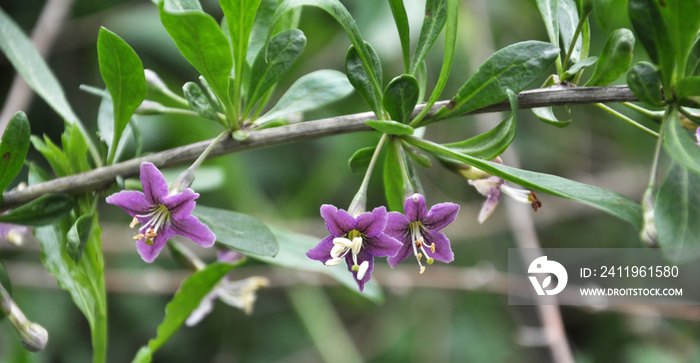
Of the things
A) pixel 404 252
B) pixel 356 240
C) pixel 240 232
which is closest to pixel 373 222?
pixel 356 240

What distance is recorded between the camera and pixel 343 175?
288cm

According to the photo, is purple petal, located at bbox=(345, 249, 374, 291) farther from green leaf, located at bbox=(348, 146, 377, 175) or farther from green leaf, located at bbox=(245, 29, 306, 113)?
green leaf, located at bbox=(245, 29, 306, 113)

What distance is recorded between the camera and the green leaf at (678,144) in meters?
0.83

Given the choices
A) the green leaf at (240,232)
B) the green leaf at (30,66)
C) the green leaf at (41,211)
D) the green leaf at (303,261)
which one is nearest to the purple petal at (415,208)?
the green leaf at (240,232)

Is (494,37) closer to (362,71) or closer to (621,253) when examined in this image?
(621,253)

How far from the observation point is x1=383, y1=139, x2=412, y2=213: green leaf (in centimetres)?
99

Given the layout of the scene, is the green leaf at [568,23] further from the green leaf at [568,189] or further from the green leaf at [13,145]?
the green leaf at [13,145]

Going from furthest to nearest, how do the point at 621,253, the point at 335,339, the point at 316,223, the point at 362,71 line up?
the point at 316,223 < the point at 621,253 < the point at 335,339 < the point at 362,71

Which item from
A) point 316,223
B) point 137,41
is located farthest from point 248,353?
point 137,41

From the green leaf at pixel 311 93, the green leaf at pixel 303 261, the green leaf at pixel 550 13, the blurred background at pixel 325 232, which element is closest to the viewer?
the green leaf at pixel 550 13

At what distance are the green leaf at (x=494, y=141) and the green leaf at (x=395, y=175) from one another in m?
0.09

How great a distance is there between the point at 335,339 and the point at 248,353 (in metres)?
0.54

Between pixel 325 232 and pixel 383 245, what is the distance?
7.00ft

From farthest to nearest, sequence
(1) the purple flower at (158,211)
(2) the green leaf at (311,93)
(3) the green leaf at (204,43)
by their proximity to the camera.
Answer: (2) the green leaf at (311,93) < (1) the purple flower at (158,211) < (3) the green leaf at (204,43)
